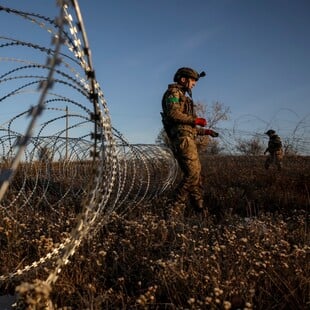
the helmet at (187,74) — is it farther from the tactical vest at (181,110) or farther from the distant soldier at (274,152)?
the distant soldier at (274,152)

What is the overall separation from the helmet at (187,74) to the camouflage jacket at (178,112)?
0.59 ft

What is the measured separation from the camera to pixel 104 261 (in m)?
4.00

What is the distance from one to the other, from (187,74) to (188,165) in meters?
1.42

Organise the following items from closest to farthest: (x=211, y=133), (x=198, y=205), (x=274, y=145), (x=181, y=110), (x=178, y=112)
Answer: (x=178, y=112)
(x=181, y=110)
(x=198, y=205)
(x=211, y=133)
(x=274, y=145)

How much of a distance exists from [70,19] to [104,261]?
2.35m

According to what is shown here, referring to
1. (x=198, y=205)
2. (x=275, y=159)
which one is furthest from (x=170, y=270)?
(x=275, y=159)

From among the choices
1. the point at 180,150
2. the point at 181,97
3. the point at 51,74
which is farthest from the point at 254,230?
the point at 51,74

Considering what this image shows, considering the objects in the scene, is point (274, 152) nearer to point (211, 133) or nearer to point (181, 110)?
point (211, 133)

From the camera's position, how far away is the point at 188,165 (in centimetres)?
661

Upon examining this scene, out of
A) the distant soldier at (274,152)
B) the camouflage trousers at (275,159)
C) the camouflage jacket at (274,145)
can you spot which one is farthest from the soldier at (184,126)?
the camouflage jacket at (274,145)

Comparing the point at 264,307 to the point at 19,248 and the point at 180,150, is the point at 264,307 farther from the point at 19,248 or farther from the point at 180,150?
the point at 180,150

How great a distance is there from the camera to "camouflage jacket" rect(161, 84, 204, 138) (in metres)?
6.57

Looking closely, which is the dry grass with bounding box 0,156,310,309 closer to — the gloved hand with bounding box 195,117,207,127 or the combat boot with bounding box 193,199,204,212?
the combat boot with bounding box 193,199,204,212

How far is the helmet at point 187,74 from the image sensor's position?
6715 mm
